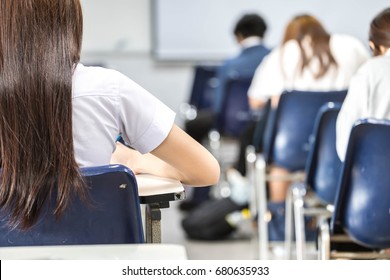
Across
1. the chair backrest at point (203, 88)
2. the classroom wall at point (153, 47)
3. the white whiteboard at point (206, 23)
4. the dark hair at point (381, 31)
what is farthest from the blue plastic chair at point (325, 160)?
the white whiteboard at point (206, 23)

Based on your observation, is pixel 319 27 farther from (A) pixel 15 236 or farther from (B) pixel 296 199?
(A) pixel 15 236

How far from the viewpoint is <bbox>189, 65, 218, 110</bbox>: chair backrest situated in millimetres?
5715

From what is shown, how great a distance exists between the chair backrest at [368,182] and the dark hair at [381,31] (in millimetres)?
253

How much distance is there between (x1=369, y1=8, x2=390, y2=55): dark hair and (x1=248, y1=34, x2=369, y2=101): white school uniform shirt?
2.59 ft

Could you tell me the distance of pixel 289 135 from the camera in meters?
3.55

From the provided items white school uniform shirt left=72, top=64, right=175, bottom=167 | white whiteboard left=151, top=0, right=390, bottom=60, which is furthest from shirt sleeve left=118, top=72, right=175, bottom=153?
white whiteboard left=151, top=0, right=390, bottom=60

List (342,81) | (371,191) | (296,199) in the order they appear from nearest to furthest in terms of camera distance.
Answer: (371,191) < (296,199) < (342,81)

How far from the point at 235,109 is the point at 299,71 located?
1178 mm

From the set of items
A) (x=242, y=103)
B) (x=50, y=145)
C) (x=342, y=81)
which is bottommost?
(x=242, y=103)

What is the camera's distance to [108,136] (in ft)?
5.69

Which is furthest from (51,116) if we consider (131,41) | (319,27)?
(131,41)

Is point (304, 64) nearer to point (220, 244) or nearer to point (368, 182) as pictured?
point (220, 244)

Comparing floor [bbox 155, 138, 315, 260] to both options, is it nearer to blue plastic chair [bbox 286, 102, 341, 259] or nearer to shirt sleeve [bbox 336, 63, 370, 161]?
blue plastic chair [bbox 286, 102, 341, 259]

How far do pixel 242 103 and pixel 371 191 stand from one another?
108 inches
